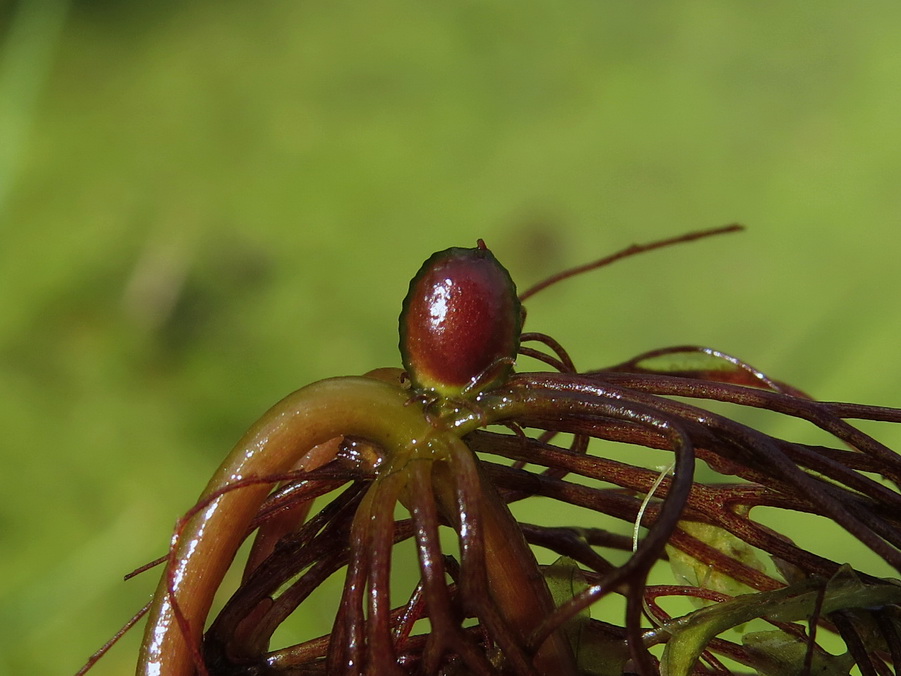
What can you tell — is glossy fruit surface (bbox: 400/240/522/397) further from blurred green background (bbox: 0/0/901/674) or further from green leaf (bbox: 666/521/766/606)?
blurred green background (bbox: 0/0/901/674)

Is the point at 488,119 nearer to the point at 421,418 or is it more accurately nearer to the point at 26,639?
the point at 26,639

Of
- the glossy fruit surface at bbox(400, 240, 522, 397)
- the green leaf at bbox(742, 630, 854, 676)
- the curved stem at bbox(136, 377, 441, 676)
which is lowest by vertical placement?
the green leaf at bbox(742, 630, 854, 676)

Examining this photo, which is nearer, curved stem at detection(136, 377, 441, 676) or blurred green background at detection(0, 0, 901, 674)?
curved stem at detection(136, 377, 441, 676)

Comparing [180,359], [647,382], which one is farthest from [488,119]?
[647,382]

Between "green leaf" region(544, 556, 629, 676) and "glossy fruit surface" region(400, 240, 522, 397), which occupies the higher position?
"glossy fruit surface" region(400, 240, 522, 397)

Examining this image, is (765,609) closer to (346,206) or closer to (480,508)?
(480,508)

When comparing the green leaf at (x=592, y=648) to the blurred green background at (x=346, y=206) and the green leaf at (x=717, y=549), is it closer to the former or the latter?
the green leaf at (x=717, y=549)

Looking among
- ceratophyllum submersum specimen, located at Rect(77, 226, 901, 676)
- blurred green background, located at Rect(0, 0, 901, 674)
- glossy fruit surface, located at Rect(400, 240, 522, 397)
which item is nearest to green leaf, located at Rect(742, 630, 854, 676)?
ceratophyllum submersum specimen, located at Rect(77, 226, 901, 676)
